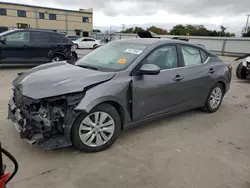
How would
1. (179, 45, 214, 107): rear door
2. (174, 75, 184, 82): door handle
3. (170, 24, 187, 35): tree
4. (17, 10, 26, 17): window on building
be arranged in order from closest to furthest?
(174, 75, 184, 82): door handle → (179, 45, 214, 107): rear door → (17, 10, 26, 17): window on building → (170, 24, 187, 35): tree

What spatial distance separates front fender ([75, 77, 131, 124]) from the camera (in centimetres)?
275

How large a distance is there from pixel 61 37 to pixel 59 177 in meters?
7.99

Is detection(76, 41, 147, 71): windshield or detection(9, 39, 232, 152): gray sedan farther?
detection(76, 41, 147, 71): windshield

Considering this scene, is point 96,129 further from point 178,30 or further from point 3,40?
point 178,30

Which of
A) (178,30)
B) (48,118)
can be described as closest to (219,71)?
(48,118)

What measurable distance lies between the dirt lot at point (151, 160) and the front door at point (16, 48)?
17.6ft

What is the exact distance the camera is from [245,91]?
7012 millimetres

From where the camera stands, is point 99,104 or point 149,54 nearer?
point 99,104

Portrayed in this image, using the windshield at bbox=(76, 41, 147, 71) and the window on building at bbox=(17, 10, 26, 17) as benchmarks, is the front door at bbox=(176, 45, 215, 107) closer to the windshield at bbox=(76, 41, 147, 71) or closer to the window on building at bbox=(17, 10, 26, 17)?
the windshield at bbox=(76, 41, 147, 71)

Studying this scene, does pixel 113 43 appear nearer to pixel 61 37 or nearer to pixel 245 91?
pixel 245 91

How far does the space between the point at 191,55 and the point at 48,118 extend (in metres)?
2.80

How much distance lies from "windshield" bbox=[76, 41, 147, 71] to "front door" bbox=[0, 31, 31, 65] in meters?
5.79

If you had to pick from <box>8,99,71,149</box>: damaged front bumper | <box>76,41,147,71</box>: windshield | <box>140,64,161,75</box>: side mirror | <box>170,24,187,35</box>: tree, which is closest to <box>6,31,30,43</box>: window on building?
<box>76,41,147,71</box>: windshield

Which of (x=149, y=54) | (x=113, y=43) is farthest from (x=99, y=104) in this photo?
(x=113, y=43)
